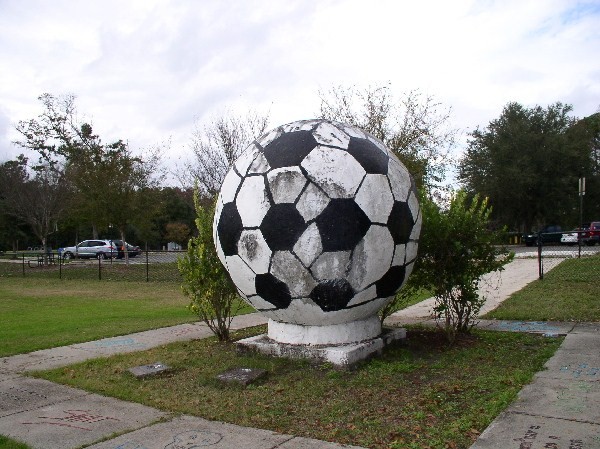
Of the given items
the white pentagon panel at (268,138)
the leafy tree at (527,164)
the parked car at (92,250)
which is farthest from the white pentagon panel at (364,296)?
the leafy tree at (527,164)

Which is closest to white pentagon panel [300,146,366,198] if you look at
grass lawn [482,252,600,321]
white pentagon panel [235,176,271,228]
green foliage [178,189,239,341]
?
white pentagon panel [235,176,271,228]

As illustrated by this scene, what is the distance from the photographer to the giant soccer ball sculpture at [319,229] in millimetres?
5340

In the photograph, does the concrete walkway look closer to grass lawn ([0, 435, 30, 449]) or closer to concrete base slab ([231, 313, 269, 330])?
grass lawn ([0, 435, 30, 449])

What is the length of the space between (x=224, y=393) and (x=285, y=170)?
219 centimetres

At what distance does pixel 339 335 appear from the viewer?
5828mm

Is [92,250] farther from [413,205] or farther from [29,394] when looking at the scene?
[413,205]

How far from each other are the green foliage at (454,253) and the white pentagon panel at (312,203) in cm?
184

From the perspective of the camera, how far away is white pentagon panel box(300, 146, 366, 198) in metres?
5.39

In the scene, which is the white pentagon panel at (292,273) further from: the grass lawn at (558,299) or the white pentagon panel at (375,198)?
the grass lawn at (558,299)

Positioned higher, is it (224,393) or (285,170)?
(285,170)

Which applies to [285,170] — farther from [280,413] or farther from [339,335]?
[280,413]

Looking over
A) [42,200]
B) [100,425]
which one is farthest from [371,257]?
[42,200]

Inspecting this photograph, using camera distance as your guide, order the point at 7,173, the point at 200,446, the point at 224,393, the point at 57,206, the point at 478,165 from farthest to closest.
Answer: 1. the point at 478,165
2. the point at 7,173
3. the point at 57,206
4. the point at 224,393
5. the point at 200,446

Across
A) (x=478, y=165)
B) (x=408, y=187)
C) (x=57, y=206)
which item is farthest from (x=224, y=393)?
(x=478, y=165)
